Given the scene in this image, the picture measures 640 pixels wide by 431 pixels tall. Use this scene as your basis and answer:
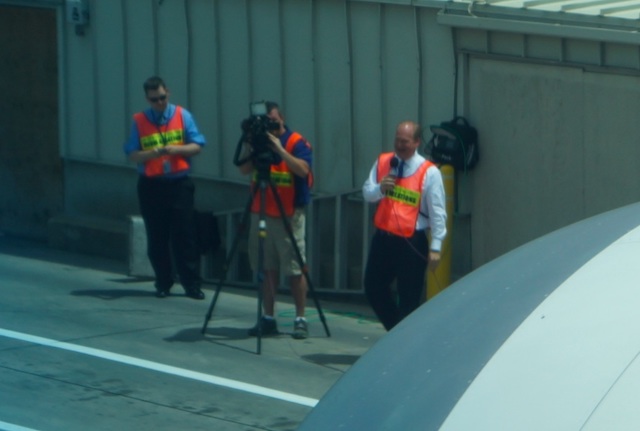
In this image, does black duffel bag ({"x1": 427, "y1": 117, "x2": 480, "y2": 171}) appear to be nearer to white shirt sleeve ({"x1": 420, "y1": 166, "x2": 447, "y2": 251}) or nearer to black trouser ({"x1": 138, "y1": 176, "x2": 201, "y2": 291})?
white shirt sleeve ({"x1": 420, "y1": 166, "x2": 447, "y2": 251})

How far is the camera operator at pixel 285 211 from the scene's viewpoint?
8.80m

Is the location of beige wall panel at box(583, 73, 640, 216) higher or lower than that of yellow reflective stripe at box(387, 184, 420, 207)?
higher

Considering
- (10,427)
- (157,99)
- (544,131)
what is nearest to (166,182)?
(157,99)

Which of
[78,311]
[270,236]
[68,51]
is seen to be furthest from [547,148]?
[68,51]

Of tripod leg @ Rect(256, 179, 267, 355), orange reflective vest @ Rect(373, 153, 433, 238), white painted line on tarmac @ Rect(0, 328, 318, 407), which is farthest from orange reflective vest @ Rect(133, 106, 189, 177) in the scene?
orange reflective vest @ Rect(373, 153, 433, 238)

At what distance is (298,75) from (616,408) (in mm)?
9337

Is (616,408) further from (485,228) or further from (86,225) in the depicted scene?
(86,225)

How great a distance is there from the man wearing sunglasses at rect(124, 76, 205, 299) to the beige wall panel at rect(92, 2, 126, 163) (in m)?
2.37

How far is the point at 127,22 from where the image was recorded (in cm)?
1258

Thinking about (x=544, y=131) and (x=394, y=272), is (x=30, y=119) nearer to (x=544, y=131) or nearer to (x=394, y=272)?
(x=544, y=131)

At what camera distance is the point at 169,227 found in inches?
420

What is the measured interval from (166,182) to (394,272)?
114 inches

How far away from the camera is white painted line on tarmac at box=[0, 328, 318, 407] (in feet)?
24.6

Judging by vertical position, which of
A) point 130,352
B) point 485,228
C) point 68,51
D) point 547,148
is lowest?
point 130,352
